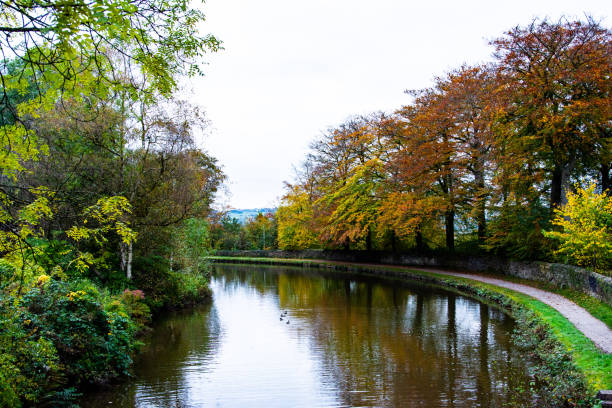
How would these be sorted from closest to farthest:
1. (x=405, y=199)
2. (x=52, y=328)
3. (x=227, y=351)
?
(x=52, y=328)
(x=227, y=351)
(x=405, y=199)

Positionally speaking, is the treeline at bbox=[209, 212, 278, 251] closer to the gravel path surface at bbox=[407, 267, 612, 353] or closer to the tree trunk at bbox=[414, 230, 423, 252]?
the tree trunk at bbox=[414, 230, 423, 252]

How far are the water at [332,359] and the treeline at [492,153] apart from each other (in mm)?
5979

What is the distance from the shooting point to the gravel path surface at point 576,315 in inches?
362

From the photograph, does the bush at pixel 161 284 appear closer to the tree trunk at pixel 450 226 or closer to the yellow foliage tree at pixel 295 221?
the tree trunk at pixel 450 226

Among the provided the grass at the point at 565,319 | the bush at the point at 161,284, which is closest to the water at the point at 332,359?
the bush at the point at 161,284

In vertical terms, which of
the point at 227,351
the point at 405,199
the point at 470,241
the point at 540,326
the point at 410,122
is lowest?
the point at 227,351

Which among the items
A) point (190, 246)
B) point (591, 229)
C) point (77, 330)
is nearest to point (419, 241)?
point (190, 246)

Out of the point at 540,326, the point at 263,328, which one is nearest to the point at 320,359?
the point at 263,328

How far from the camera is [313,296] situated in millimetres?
22281

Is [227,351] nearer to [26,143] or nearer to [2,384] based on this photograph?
[2,384]

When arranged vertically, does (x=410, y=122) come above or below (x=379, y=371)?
above

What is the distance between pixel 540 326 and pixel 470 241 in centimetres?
1885

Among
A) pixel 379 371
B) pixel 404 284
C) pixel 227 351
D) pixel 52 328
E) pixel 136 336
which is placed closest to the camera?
pixel 52 328

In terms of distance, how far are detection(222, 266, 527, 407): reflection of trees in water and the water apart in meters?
0.03
